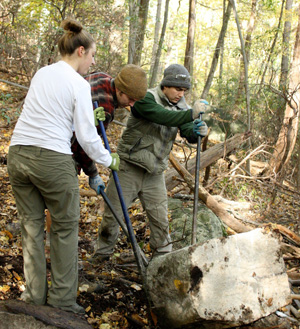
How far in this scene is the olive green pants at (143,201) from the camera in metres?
3.71

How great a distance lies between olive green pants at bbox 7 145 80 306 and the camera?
8.14 feet

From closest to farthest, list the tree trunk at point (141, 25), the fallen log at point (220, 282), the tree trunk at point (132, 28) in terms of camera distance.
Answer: the fallen log at point (220, 282), the tree trunk at point (132, 28), the tree trunk at point (141, 25)

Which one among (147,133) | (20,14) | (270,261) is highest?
(20,14)

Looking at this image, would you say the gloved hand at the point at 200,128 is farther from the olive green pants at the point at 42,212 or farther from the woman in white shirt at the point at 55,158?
the olive green pants at the point at 42,212

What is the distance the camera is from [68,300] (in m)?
2.75

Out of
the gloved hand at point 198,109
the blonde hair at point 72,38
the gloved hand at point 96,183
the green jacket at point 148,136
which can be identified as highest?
the blonde hair at point 72,38

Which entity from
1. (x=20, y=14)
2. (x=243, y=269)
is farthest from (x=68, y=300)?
(x=20, y=14)

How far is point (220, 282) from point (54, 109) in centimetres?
180

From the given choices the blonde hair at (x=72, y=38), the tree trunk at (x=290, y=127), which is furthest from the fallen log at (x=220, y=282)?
the tree trunk at (x=290, y=127)

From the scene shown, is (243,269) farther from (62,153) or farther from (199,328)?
(62,153)

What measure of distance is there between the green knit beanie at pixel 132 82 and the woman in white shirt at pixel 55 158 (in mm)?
498

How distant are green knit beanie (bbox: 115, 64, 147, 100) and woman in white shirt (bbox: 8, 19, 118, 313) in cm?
50

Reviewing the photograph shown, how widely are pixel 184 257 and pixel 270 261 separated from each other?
0.86m

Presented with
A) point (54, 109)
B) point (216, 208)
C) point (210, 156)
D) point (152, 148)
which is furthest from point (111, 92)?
point (210, 156)
